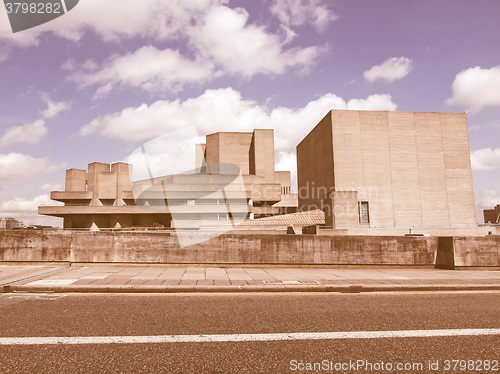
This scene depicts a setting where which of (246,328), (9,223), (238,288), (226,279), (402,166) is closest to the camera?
(246,328)

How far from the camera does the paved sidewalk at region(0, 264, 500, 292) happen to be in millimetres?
8805

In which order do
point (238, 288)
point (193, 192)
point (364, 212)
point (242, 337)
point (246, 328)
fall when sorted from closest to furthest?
point (242, 337) < point (246, 328) < point (238, 288) < point (364, 212) < point (193, 192)

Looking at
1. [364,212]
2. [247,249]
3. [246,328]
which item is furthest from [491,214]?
[246,328]

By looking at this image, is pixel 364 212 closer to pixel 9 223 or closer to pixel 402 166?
pixel 402 166

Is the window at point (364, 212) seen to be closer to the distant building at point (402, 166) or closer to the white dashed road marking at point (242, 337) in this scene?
the distant building at point (402, 166)

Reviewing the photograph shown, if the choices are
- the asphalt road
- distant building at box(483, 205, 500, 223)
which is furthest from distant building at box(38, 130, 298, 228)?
distant building at box(483, 205, 500, 223)

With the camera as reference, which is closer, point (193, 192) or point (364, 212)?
point (364, 212)

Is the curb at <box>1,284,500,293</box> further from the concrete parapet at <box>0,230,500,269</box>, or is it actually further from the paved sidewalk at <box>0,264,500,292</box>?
the concrete parapet at <box>0,230,500,269</box>

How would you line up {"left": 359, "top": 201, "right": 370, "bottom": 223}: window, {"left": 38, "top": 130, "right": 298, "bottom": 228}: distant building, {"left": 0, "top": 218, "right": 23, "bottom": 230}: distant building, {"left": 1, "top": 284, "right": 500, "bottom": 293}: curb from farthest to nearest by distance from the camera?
1. {"left": 0, "top": 218, "right": 23, "bottom": 230}: distant building
2. {"left": 38, "top": 130, "right": 298, "bottom": 228}: distant building
3. {"left": 359, "top": 201, "right": 370, "bottom": 223}: window
4. {"left": 1, "top": 284, "right": 500, "bottom": 293}: curb

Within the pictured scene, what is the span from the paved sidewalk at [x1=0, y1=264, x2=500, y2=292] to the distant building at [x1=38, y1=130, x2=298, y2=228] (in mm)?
54729

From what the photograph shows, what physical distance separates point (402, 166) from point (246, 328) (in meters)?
61.2

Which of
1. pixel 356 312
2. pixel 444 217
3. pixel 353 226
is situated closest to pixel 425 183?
pixel 444 217

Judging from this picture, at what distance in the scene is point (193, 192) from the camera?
81.3m

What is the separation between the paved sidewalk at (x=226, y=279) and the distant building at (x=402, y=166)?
4630cm
